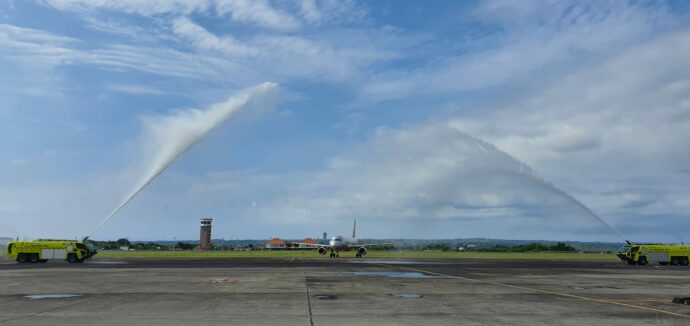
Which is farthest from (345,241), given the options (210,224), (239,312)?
(210,224)

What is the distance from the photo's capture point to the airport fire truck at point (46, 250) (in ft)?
171

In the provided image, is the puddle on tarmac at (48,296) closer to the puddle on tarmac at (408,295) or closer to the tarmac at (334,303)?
the tarmac at (334,303)

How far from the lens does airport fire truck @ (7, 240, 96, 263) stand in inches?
2052

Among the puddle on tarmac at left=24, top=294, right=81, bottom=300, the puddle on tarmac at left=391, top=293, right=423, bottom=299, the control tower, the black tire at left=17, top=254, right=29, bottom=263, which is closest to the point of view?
the puddle on tarmac at left=24, top=294, right=81, bottom=300

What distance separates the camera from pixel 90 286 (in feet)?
80.5

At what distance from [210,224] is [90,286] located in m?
159

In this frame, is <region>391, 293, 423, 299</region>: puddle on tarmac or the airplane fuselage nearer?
<region>391, 293, 423, 299</region>: puddle on tarmac

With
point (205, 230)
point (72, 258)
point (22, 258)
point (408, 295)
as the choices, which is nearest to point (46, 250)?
point (22, 258)

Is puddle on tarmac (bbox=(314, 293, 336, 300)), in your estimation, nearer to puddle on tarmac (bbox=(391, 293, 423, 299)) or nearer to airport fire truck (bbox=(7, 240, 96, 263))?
puddle on tarmac (bbox=(391, 293, 423, 299))

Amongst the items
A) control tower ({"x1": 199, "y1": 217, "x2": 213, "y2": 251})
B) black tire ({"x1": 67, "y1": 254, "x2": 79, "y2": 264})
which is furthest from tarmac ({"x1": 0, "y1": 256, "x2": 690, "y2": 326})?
control tower ({"x1": 199, "y1": 217, "x2": 213, "y2": 251})

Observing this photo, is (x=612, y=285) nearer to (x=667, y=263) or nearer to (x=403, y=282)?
(x=403, y=282)

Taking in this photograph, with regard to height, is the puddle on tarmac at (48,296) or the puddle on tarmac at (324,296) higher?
the puddle on tarmac at (324,296)

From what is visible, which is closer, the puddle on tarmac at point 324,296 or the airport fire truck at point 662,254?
the puddle on tarmac at point 324,296

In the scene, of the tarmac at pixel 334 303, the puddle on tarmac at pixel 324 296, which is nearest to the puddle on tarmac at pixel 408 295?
the tarmac at pixel 334 303
